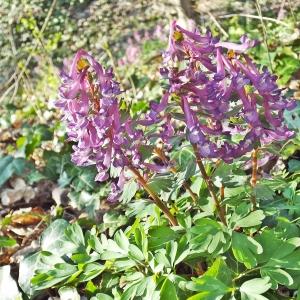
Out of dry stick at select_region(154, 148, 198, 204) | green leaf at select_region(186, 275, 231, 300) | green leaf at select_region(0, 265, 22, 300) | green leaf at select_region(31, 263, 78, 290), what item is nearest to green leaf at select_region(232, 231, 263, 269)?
green leaf at select_region(186, 275, 231, 300)

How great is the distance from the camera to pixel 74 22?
27.3 feet

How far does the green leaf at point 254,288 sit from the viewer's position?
1973 millimetres

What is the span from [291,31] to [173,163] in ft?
9.57

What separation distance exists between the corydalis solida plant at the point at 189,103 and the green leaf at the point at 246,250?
14.1 inches

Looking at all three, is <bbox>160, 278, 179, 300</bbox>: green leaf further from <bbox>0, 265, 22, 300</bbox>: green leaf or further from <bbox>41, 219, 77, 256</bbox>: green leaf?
<bbox>0, 265, 22, 300</bbox>: green leaf

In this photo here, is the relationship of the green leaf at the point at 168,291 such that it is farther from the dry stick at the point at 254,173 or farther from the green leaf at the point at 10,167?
the green leaf at the point at 10,167

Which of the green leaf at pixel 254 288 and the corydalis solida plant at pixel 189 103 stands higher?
the corydalis solida plant at pixel 189 103

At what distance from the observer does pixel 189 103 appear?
188 cm

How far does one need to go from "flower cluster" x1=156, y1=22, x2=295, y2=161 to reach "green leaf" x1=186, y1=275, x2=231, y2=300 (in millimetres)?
498

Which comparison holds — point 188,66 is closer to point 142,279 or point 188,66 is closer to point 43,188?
point 142,279

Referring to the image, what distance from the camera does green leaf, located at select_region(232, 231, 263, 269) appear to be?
6.69 feet

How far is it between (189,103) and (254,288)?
777 millimetres

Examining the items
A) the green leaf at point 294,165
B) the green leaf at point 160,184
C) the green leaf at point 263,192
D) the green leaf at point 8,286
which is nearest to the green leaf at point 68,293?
the green leaf at point 8,286

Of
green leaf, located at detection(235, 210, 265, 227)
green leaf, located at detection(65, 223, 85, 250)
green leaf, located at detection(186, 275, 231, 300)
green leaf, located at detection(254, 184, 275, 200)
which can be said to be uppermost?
green leaf, located at detection(254, 184, 275, 200)
